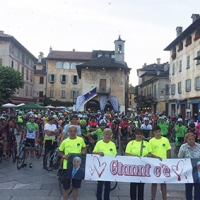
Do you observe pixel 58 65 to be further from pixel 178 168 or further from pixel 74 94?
pixel 178 168

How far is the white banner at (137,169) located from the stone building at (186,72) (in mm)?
21401

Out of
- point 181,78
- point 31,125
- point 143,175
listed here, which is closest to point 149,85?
point 181,78

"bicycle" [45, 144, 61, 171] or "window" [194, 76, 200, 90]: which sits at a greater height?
"window" [194, 76, 200, 90]

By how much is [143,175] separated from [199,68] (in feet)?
82.2

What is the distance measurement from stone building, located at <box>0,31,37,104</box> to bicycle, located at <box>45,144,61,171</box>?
34.3 metres

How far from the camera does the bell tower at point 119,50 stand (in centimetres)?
5574

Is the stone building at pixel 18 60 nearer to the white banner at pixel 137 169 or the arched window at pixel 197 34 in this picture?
the arched window at pixel 197 34

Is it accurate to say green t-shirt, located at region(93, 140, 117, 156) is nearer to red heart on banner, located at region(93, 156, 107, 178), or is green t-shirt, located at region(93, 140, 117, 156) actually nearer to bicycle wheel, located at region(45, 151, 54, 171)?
red heart on banner, located at region(93, 156, 107, 178)

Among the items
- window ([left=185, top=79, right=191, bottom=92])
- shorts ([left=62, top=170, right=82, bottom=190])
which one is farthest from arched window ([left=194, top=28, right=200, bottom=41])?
shorts ([left=62, top=170, right=82, bottom=190])

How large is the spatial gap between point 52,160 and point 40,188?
181 cm

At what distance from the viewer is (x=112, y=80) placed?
46750mm

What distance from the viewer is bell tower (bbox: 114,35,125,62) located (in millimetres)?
55744

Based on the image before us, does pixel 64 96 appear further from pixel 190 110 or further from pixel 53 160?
pixel 53 160

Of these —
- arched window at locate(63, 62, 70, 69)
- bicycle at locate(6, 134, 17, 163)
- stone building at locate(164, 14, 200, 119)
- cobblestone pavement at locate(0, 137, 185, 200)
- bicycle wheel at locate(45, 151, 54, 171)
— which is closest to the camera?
cobblestone pavement at locate(0, 137, 185, 200)
